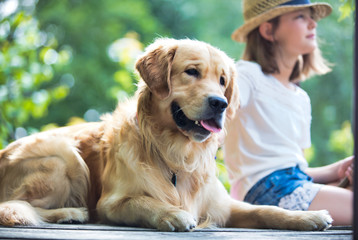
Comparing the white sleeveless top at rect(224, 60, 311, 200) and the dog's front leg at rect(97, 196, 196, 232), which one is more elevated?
the white sleeveless top at rect(224, 60, 311, 200)

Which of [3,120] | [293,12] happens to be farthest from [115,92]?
[293,12]

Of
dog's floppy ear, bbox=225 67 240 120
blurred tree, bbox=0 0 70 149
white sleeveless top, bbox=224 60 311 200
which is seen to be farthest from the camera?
blurred tree, bbox=0 0 70 149

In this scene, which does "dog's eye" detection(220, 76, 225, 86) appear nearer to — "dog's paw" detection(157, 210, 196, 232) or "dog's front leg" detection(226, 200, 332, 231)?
"dog's front leg" detection(226, 200, 332, 231)

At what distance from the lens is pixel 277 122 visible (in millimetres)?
3336

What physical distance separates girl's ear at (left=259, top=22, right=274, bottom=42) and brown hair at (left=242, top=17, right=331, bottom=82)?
3cm

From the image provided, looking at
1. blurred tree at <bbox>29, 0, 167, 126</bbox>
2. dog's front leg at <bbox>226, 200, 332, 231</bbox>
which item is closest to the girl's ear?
dog's front leg at <bbox>226, 200, 332, 231</bbox>

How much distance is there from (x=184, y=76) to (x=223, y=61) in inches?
11.6

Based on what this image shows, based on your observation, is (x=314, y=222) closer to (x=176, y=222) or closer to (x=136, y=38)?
(x=176, y=222)

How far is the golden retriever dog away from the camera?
2.44m

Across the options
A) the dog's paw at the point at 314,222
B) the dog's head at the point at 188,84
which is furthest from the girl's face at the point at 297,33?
the dog's paw at the point at 314,222

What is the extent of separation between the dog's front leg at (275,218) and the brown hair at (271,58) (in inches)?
49.6

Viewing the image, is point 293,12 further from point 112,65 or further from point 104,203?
point 112,65

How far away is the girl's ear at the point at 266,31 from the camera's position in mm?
3618

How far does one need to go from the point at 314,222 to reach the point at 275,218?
220 millimetres
